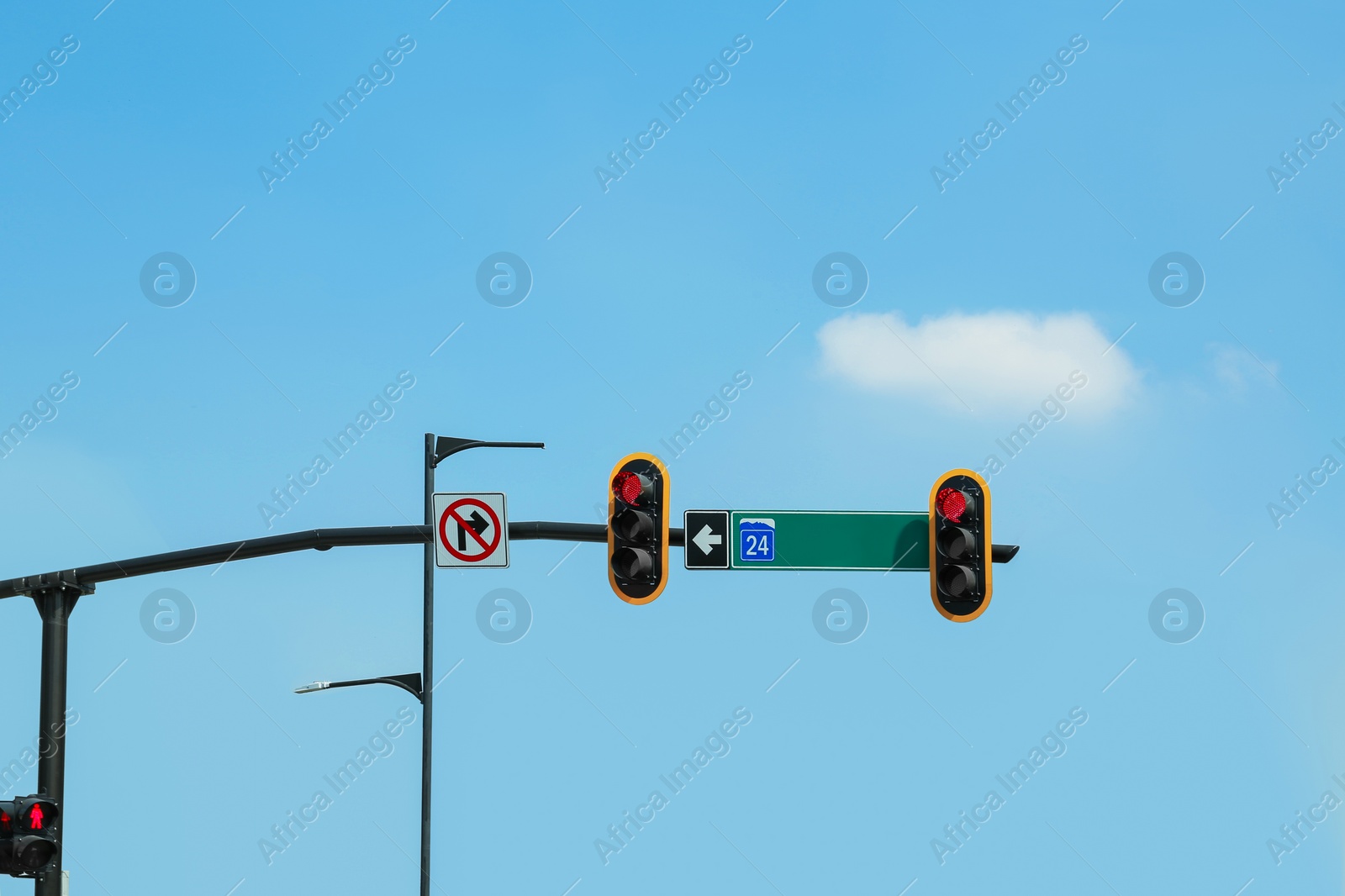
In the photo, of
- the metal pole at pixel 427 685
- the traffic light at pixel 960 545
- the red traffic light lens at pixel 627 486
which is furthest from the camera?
the metal pole at pixel 427 685

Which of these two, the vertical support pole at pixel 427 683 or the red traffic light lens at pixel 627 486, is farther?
the vertical support pole at pixel 427 683

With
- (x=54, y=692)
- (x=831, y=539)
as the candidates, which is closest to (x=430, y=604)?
(x=54, y=692)

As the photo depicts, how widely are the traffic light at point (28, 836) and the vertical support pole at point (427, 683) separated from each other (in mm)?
3905

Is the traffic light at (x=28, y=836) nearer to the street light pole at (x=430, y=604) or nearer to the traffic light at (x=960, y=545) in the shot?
the street light pole at (x=430, y=604)

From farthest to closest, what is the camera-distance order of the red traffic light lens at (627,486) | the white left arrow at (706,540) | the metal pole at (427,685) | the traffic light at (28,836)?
the metal pole at (427,685) → the traffic light at (28,836) → the white left arrow at (706,540) → the red traffic light lens at (627,486)

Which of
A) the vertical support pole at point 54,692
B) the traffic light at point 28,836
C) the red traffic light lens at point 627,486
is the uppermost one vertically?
the red traffic light lens at point 627,486

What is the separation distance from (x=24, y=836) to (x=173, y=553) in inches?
111

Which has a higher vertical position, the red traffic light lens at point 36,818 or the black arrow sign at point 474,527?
the black arrow sign at point 474,527

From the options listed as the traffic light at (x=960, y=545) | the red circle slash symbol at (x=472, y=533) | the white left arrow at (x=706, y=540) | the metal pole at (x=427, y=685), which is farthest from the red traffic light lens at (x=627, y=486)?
the metal pole at (x=427, y=685)

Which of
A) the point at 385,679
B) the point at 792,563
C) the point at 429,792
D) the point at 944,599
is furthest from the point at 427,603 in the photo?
the point at 944,599

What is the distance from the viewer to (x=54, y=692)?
1195 cm

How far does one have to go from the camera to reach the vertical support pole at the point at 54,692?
11.8 m

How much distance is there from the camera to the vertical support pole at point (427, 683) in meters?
14.4

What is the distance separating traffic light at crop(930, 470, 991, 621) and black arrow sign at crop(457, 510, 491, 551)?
3.64 m
